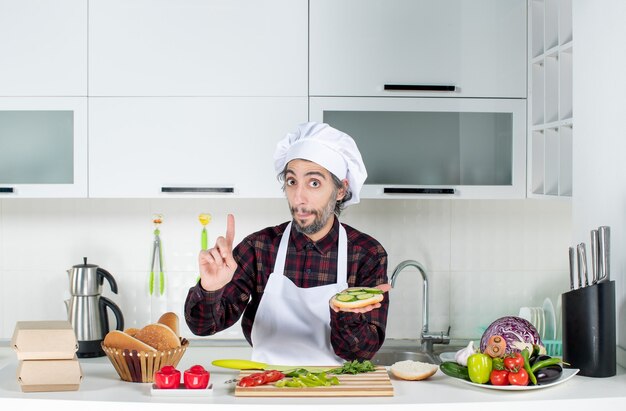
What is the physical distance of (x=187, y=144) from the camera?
2865 mm

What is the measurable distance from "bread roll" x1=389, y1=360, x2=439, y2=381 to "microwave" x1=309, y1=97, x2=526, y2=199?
3.27ft

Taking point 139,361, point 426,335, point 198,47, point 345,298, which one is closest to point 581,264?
point 345,298

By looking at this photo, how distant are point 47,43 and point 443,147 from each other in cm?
137

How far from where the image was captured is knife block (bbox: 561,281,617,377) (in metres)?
1.99

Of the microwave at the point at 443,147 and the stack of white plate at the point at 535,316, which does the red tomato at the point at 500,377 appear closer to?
the microwave at the point at 443,147

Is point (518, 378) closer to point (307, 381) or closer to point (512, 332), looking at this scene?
point (512, 332)

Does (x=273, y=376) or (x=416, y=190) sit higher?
(x=416, y=190)

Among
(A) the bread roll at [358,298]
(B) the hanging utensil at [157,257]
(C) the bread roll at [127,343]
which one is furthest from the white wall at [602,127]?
(B) the hanging utensil at [157,257]

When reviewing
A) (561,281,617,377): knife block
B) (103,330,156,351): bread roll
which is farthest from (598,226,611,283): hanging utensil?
(103,330,156,351): bread roll

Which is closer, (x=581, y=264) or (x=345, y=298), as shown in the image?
(x=345, y=298)

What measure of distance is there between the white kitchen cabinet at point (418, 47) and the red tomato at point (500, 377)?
50.3 inches

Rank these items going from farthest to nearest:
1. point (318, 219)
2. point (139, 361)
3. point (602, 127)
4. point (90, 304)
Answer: point (90, 304), point (318, 219), point (602, 127), point (139, 361)

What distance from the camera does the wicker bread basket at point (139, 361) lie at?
74.2 inches

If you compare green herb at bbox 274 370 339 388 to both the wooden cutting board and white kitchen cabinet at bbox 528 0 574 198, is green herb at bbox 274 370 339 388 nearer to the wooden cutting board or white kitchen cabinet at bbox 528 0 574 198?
the wooden cutting board
